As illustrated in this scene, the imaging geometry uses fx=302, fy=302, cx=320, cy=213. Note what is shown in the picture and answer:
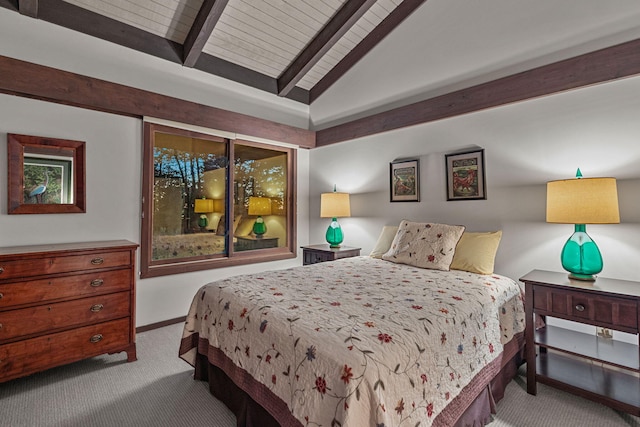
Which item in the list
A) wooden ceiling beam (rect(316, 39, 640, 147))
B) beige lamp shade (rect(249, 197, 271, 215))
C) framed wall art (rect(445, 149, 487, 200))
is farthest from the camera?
beige lamp shade (rect(249, 197, 271, 215))

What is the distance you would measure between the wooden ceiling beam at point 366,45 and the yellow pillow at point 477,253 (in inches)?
94.6

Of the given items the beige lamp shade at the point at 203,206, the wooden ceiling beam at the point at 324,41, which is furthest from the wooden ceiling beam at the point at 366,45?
the beige lamp shade at the point at 203,206

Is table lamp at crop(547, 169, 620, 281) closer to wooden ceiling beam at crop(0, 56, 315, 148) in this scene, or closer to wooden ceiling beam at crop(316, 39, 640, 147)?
wooden ceiling beam at crop(316, 39, 640, 147)

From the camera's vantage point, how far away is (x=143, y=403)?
1.96 meters

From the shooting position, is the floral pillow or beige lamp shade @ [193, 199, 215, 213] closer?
the floral pillow

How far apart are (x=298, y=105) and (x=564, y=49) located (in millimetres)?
3124

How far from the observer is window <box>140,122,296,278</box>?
10.8 feet

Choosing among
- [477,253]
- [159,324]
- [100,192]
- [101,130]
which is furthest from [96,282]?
[477,253]

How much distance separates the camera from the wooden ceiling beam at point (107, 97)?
2.48m

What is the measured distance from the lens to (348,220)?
13.8 ft

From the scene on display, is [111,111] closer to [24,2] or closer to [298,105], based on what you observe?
[24,2]

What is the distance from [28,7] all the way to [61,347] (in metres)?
2.71

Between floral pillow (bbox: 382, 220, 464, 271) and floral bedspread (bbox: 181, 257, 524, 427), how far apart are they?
233mm

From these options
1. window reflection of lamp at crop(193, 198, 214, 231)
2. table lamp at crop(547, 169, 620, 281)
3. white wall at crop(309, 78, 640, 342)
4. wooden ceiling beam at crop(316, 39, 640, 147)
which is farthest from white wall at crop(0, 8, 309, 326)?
table lamp at crop(547, 169, 620, 281)
